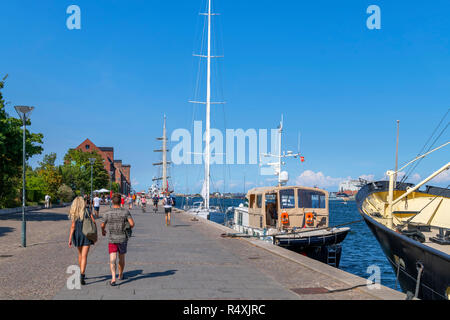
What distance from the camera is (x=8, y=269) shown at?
10.5 metres

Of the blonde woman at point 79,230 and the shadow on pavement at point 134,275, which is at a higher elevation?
the blonde woman at point 79,230

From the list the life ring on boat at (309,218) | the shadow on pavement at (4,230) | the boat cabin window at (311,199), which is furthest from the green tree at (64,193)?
the life ring on boat at (309,218)

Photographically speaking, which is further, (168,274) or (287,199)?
(287,199)

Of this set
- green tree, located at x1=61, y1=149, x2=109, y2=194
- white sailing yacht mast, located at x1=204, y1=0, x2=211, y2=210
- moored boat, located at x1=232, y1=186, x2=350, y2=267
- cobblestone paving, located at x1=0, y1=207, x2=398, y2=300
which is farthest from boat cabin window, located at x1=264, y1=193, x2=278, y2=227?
green tree, located at x1=61, y1=149, x2=109, y2=194

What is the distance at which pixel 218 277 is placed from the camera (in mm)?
9594

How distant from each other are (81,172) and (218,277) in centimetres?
6706

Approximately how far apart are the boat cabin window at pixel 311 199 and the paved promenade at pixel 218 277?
21.4 feet

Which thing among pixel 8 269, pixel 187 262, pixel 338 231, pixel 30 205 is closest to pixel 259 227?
pixel 338 231

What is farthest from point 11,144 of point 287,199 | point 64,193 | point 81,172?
point 81,172

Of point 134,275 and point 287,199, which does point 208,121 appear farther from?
point 134,275

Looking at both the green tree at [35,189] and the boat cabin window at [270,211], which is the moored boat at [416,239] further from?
the green tree at [35,189]

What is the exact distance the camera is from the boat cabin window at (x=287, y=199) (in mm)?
21188
